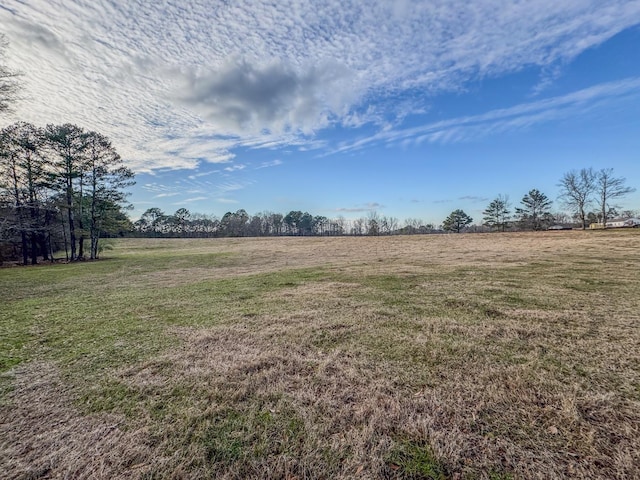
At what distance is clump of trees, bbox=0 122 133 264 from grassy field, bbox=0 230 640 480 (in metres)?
20.7

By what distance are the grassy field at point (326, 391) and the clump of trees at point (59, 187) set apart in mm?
20715

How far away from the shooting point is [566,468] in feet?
7.34

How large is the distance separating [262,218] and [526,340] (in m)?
86.7

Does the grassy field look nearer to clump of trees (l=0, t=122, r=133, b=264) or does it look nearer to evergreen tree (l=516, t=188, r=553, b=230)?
clump of trees (l=0, t=122, r=133, b=264)

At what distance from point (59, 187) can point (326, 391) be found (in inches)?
1213

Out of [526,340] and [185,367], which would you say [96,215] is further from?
[526,340]

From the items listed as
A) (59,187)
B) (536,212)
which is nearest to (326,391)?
(59,187)

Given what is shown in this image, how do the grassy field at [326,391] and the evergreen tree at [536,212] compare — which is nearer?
the grassy field at [326,391]

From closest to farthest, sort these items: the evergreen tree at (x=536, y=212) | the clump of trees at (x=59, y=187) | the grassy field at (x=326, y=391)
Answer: the grassy field at (x=326, y=391) → the clump of trees at (x=59, y=187) → the evergreen tree at (x=536, y=212)

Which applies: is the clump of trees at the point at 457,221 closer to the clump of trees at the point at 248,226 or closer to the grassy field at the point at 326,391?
the clump of trees at the point at 248,226

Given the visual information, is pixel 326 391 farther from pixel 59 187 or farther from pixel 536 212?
pixel 536 212

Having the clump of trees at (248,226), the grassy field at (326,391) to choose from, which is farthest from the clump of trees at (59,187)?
the clump of trees at (248,226)

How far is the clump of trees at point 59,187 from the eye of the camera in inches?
804

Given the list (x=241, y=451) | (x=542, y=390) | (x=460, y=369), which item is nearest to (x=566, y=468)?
(x=542, y=390)
